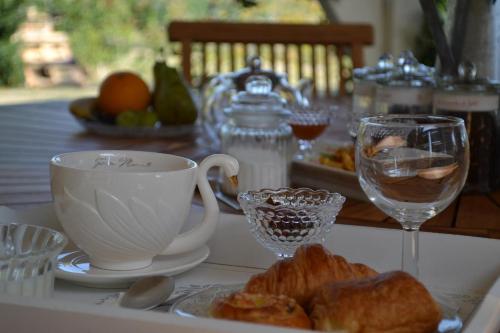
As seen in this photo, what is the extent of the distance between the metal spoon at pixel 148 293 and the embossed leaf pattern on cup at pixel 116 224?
0.18ft

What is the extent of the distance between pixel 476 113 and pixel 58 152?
2.42 feet

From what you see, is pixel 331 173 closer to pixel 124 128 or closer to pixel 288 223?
pixel 288 223

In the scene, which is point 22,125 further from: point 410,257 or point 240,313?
point 240,313

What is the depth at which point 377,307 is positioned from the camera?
0.57 meters

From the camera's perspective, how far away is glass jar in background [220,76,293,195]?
3.81ft

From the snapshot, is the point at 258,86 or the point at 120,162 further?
the point at 258,86

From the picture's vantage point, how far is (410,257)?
A: 757 mm

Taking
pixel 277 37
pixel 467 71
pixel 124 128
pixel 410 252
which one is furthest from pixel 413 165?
pixel 277 37

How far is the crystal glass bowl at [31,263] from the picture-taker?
24.8 inches

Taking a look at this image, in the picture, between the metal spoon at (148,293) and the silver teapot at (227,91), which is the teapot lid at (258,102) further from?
the metal spoon at (148,293)

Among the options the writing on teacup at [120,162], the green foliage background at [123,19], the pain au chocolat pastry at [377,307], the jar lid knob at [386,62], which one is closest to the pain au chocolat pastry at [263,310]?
the pain au chocolat pastry at [377,307]

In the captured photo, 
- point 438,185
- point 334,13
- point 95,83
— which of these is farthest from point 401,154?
point 95,83

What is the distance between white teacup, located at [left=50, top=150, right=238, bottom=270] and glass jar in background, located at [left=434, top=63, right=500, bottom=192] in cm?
50

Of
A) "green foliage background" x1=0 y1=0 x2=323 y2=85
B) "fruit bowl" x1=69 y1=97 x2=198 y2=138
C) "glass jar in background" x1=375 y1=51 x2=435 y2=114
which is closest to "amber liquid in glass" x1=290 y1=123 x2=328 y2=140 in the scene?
"glass jar in background" x1=375 y1=51 x2=435 y2=114
